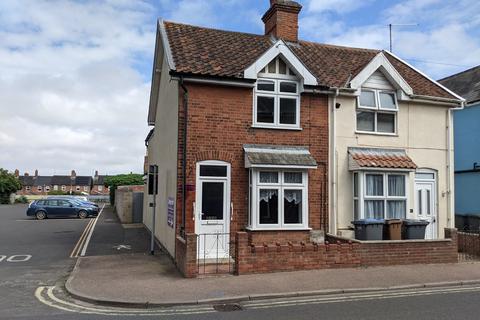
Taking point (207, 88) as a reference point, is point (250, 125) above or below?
below

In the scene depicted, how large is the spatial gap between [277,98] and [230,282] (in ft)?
20.1

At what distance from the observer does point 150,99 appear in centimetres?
2077

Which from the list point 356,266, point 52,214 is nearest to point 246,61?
point 356,266

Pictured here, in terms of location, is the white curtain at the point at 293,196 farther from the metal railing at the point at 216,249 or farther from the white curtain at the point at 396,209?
the white curtain at the point at 396,209

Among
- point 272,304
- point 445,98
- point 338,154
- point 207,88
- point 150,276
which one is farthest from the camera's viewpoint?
point 445,98

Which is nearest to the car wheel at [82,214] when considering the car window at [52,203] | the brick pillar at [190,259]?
the car window at [52,203]

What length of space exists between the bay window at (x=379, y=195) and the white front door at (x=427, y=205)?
901mm

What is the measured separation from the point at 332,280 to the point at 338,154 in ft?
17.9

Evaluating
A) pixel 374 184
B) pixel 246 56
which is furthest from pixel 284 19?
pixel 374 184

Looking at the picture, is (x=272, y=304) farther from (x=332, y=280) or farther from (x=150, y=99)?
(x=150, y=99)

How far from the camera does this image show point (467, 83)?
22.8m

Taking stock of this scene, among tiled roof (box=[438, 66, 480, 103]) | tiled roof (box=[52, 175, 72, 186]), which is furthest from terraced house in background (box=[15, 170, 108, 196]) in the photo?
tiled roof (box=[438, 66, 480, 103])

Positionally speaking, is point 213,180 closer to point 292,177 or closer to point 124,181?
point 292,177

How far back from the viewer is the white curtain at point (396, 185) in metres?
14.8
